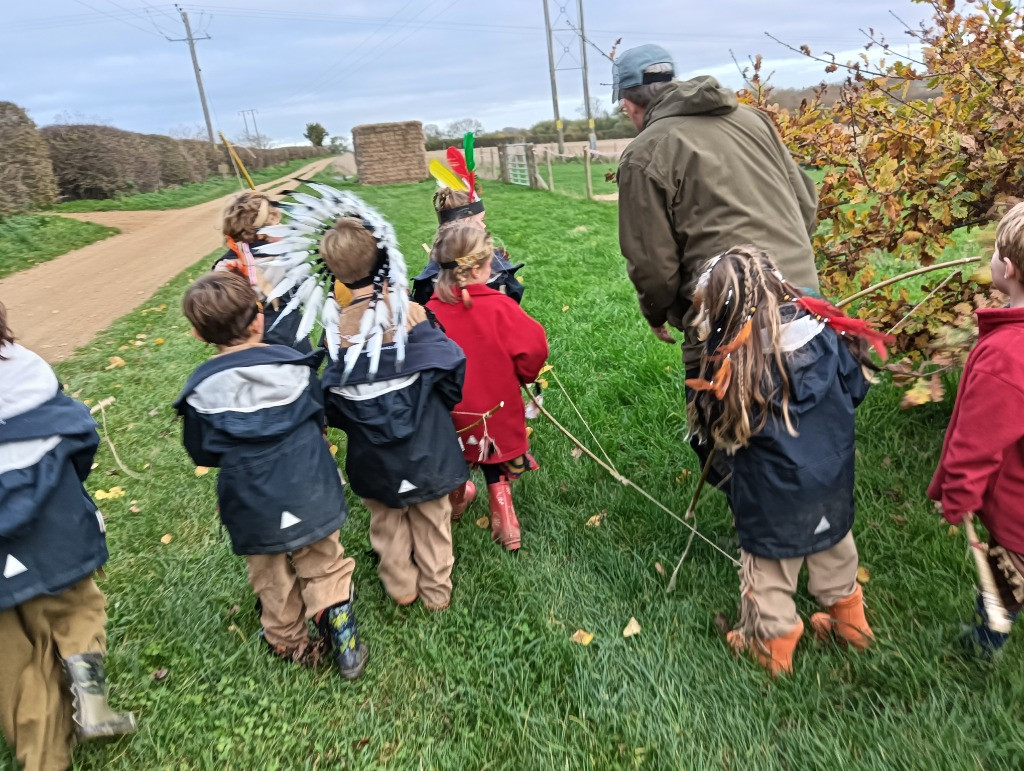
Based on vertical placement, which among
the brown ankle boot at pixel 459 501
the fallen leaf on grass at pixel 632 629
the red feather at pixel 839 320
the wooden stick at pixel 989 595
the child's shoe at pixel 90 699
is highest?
the red feather at pixel 839 320

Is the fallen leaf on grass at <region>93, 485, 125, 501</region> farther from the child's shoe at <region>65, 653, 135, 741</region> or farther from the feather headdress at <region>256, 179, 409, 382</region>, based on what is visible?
the feather headdress at <region>256, 179, 409, 382</region>

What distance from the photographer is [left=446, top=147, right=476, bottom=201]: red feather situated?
4.22 metres

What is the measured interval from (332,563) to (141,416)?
372 centimetres

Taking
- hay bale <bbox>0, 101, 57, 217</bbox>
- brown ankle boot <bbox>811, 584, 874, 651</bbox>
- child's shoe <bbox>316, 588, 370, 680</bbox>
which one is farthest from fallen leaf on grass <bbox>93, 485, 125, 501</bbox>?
hay bale <bbox>0, 101, 57, 217</bbox>

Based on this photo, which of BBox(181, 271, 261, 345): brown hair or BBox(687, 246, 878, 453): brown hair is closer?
BBox(687, 246, 878, 453): brown hair

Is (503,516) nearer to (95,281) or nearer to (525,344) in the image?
(525,344)

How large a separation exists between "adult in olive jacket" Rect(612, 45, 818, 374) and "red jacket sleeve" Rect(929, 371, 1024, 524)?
91 cm

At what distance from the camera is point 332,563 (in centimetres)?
279

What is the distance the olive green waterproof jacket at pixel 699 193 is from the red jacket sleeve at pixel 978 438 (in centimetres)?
91

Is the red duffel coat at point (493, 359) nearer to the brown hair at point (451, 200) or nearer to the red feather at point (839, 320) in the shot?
the brown hair at point (451, 200)

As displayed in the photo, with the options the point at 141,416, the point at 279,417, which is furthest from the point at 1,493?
the point at 141,416

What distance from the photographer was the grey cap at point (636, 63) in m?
2.96

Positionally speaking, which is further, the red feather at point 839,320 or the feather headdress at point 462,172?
the feather headdress at point 462,172

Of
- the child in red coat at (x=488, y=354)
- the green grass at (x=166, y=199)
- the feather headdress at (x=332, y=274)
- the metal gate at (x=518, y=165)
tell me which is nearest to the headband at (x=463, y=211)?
the child in red coat at (x=488, y=354)
